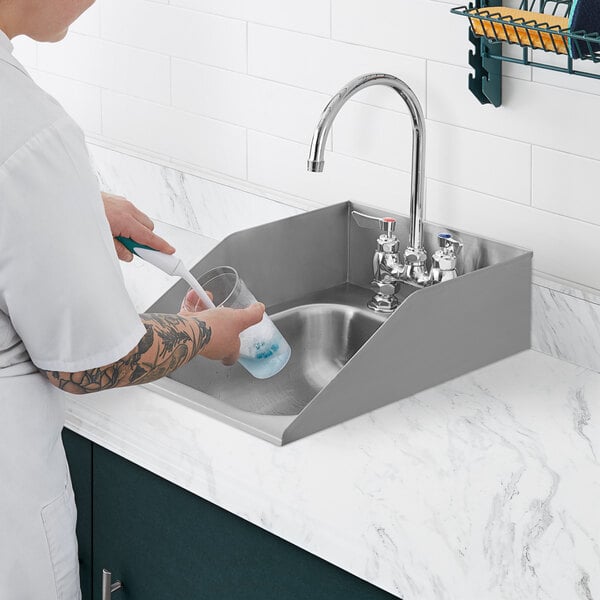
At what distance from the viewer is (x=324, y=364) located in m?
1.83

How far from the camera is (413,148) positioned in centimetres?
174

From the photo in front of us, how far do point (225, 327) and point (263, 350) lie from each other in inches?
7.7

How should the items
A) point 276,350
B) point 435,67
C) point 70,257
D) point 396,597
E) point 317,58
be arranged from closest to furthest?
point 70,257, point 396,597, point 276,350, point 435,67, point 317,58

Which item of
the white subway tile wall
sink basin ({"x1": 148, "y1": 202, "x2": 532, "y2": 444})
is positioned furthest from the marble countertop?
the white subway tile wall

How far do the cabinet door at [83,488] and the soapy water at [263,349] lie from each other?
26 centimetres

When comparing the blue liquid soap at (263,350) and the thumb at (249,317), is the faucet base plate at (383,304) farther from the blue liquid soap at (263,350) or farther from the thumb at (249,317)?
the thumb at (249,317)

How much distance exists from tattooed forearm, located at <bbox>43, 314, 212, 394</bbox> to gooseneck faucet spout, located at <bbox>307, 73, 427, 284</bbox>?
1.32 ft

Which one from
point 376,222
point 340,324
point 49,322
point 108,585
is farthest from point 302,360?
point 49,322

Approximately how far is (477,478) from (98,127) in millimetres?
1477

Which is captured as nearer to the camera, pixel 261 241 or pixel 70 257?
pixel 70 257

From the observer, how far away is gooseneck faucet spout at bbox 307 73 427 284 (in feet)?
5.34

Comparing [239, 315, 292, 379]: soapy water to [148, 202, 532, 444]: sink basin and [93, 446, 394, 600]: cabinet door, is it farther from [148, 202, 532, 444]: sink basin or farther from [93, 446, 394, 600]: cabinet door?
[93, 446, 394, 600]: cabinet door

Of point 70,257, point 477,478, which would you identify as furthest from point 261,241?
point 70,257

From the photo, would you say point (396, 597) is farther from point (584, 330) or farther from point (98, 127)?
point (98, 127)
